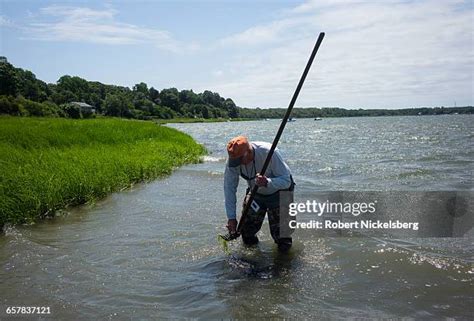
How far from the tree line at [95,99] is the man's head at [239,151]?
49.6 meters

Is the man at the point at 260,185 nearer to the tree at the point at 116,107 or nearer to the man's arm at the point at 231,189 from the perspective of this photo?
the man's arm at the point at 231,189

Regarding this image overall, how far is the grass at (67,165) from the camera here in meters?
9.03

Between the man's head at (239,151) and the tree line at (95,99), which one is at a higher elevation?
the tree line at (95,99)

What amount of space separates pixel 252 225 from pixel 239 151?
1.69 m

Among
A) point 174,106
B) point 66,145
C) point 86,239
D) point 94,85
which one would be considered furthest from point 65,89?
point 86,239

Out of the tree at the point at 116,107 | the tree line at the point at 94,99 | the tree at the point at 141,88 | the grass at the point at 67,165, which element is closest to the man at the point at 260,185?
the grass at the point at 67,165

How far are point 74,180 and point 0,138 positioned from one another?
184 inches

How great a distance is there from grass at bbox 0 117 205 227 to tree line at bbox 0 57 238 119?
35256 millimetres

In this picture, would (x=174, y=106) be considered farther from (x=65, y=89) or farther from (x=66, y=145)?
(x=66, y=145)

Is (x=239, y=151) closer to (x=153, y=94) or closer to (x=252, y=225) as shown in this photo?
(x=252, y=225)

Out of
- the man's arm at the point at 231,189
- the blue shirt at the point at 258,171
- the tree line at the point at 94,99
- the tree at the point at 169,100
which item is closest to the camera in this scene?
the blue shirt at the point at 258,171

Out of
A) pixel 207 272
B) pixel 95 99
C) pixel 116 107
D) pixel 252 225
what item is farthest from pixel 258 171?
pixel 95 99

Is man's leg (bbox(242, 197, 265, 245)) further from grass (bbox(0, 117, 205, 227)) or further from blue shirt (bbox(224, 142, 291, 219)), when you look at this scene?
grass (bbox(0, 117, 205, 227))

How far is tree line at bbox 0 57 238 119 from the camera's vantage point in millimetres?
62344
